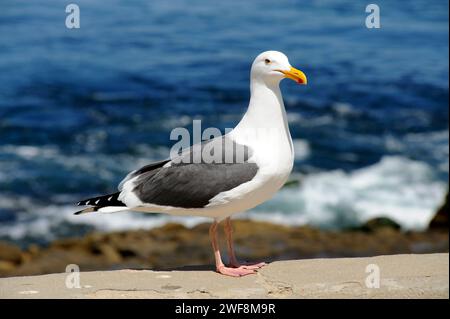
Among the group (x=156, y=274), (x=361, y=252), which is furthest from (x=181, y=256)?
(x=156, y=274)

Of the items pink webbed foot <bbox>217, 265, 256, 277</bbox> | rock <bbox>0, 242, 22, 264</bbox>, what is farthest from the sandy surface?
rock <bbox>0, 242, 22, 264</bbox>

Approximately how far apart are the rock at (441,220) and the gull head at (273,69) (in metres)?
7.92

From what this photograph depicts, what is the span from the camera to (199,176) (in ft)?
22.4

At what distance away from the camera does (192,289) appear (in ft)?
21.2

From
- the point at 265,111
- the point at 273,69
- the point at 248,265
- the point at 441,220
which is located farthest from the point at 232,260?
the point at 441,220

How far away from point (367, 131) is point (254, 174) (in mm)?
12989

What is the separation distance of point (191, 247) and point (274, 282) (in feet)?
19.4

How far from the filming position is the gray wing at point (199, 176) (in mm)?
6664

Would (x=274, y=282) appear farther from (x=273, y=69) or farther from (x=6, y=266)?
(x=6, y=266)

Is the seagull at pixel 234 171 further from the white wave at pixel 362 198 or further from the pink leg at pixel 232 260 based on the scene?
the white wave at pixel 362 198

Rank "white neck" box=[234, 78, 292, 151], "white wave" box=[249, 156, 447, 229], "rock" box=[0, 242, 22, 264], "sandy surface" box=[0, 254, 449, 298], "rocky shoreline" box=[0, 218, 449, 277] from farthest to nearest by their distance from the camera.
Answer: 1. "white wave" box=[249, 156, 447, 229]
2. "rock" box=[0, 242, 22, 264]
3. "rocky shoreline" box=[0, 218, 449, 277]
4. "white neck" box=[234, 78, 292, 151]
5. "sandy surface" box=[0, 254, 449, 298]

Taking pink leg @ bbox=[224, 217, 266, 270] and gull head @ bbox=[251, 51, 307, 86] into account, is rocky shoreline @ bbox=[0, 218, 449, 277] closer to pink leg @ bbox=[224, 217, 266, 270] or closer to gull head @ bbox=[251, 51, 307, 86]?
pink leg @ bbox=[224, 217, 266, 270]

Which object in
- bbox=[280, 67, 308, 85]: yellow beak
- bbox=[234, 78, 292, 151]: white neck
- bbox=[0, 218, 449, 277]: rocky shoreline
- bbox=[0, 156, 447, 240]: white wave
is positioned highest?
bbox=[280, 67, 308, 85]: yellow beak

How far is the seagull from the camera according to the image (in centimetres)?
661
